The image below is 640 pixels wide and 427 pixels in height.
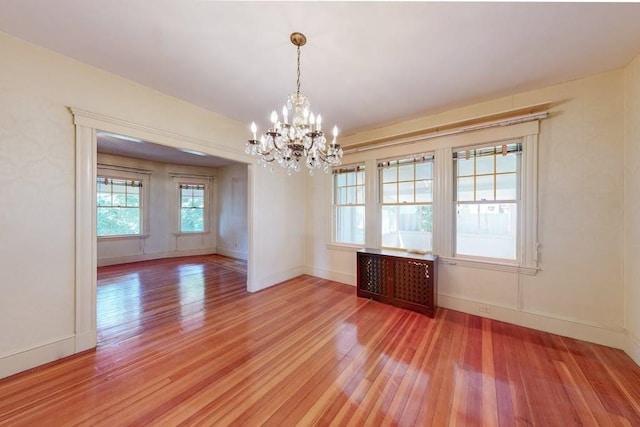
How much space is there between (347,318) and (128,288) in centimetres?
384

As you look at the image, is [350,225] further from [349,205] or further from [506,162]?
[506,162]

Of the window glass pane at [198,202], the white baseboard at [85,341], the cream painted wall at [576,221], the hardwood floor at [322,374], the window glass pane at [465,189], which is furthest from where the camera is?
the window glass pane at [198,202]

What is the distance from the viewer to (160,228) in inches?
257

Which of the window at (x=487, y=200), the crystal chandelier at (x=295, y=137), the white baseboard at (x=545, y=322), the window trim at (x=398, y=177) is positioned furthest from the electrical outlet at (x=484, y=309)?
the crystal chandelier at (x=295, y=137)

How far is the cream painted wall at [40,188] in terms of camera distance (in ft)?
6.19

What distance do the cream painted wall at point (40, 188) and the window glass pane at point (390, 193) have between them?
11.5ft

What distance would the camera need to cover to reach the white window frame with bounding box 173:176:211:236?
6762 millimetres

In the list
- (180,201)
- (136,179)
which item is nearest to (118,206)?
(136,179)

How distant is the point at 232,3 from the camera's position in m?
1.58

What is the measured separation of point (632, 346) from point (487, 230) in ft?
5.07

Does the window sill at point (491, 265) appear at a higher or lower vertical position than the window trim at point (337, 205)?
lower

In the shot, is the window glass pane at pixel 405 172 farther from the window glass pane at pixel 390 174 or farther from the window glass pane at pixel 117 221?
the window glass pane at pixel 117 221

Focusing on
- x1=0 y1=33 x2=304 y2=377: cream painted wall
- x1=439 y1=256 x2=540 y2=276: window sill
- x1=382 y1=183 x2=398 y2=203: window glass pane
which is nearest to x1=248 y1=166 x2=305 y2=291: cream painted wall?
x1=382 y1=183 x2=398 y2=203: window glass pane

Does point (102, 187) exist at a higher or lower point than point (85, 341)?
higher
